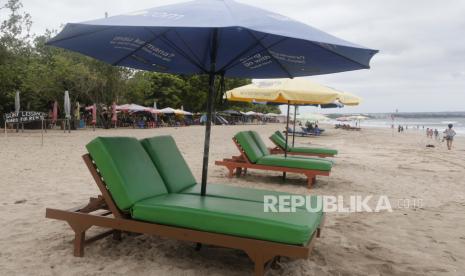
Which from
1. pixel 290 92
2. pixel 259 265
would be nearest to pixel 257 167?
pixel 290 92

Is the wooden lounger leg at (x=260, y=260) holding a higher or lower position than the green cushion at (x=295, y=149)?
lower

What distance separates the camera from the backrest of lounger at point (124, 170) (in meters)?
3.56

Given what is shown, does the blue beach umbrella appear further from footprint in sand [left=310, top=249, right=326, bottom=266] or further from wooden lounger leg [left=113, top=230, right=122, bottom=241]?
footprint in sand [left=310, top=249, right=326, bottom=266]

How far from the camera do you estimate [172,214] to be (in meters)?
3.43

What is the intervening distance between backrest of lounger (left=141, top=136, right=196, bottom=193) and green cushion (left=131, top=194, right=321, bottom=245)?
0.60 m

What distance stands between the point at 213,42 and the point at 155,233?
1985 millimetres

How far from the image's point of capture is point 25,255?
3.64 m

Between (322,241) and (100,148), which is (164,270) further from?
(322,241)

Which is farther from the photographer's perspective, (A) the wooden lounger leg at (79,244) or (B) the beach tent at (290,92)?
(B) the beach tent at (290,92)

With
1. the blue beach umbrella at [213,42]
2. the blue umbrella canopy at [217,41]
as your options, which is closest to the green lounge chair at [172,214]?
the blue beach umbrella at [213,42]

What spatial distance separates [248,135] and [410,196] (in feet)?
11.0

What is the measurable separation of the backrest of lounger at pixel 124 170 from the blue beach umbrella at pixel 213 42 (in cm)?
63

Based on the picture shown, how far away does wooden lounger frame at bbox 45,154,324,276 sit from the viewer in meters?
3.12

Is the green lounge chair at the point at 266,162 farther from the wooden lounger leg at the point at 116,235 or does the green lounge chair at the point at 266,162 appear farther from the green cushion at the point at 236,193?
the wooden lounger leg at the point at 116,235
